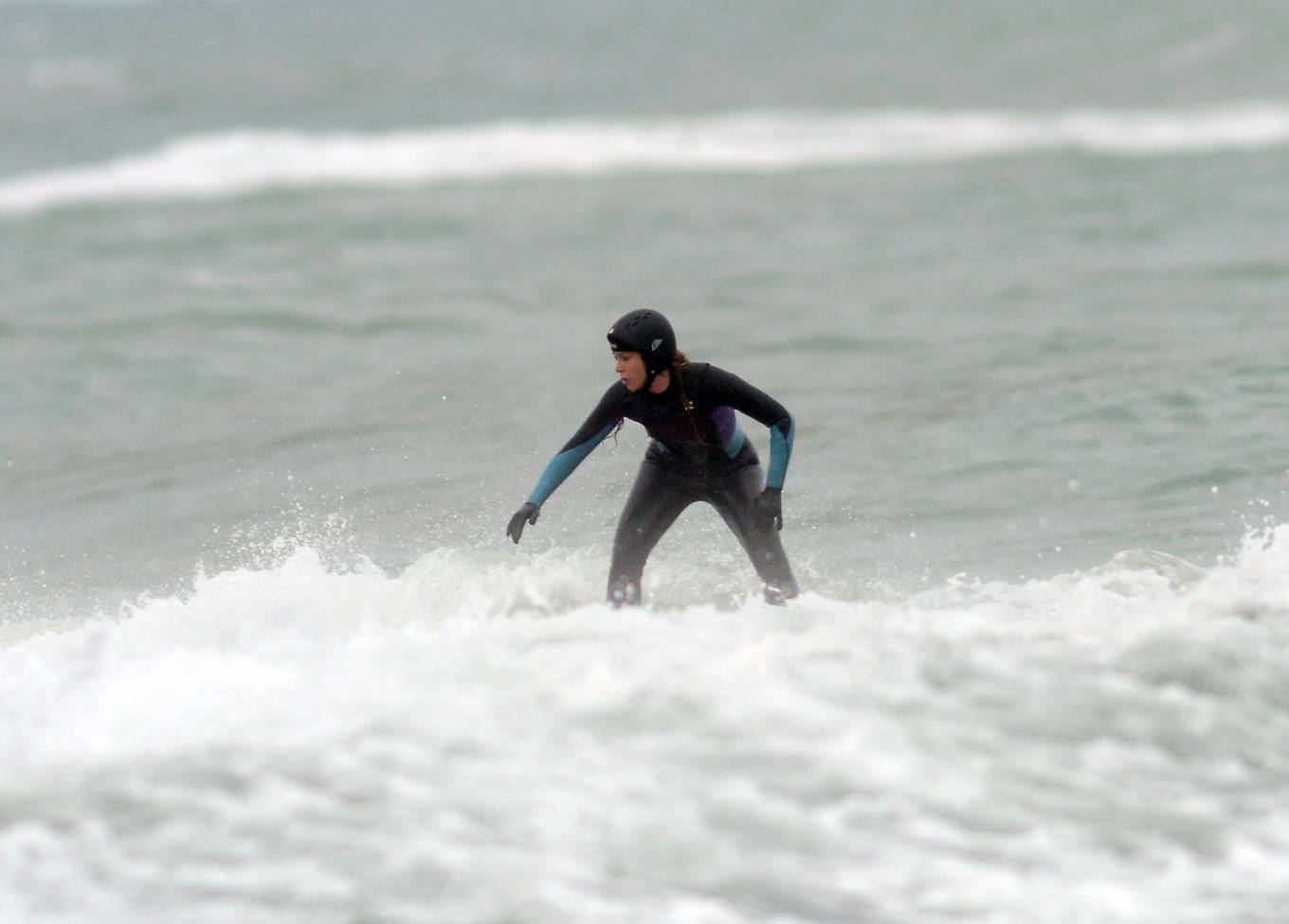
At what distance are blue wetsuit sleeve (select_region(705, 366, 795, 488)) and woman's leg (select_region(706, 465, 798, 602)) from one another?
1.14 ft

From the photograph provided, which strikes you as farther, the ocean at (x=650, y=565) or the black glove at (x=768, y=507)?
the black glove at (x=768, y=507)

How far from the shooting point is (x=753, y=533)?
27.7 feet

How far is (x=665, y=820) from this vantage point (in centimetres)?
635

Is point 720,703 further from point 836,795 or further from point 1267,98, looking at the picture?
point 1267,98

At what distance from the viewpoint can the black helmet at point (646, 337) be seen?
25.6 ft

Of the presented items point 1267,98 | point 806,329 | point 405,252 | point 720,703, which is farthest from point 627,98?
point 720,703

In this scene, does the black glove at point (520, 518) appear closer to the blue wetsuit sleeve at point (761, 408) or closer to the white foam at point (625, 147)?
the blue wetsuit sleeve at point (761, 408)

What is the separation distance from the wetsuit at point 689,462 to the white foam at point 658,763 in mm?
Result: 349

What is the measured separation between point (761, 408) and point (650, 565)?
209 centimetres

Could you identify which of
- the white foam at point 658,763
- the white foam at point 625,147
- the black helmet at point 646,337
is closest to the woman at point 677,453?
the black helmet at point 646,337

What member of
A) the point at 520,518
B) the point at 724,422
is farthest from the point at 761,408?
the point at 520,518

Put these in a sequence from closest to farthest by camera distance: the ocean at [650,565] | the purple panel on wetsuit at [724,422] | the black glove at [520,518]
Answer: the ocean at [650,565] → the black glove at [520,518] → the purple panel on wetsuit at [724,422]

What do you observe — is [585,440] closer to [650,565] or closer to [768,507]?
[768,507]

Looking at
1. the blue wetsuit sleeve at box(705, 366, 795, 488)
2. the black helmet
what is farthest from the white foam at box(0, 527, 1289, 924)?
the black helmet
